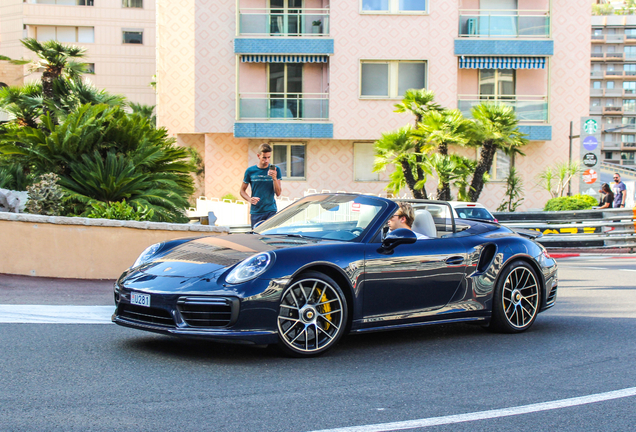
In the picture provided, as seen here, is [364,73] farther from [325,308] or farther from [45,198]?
[325,308]

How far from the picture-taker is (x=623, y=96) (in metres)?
108

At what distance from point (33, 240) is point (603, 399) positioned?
793 cm

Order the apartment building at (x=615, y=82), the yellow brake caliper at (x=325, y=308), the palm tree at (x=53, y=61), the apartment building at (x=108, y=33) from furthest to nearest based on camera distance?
the apartment building at (x=615, y=82)
the apartment building at (x=108, y=33)
the palm tree at (x=53, y=61)
the yellow brake caliper at (x=325, y=308)

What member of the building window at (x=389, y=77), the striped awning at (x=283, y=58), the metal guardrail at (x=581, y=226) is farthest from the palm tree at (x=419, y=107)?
the striped awning at (x=283, y=58)

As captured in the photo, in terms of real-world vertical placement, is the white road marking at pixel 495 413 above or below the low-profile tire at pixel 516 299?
below

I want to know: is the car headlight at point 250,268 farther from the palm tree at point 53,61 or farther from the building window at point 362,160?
the building window at point 362,160

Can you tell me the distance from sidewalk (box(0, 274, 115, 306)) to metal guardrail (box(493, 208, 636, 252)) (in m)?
12.5

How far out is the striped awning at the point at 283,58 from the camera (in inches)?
1118

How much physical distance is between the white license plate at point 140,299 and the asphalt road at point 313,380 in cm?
42

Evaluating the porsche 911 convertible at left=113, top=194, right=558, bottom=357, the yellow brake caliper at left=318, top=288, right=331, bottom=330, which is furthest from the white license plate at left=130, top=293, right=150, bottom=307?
the yellow brake caliper at left=318, top=288, right=331, bottom=330

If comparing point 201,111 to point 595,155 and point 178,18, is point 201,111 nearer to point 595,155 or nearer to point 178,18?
point 178,18

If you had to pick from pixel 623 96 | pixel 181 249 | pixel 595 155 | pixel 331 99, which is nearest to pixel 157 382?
pixel 181 249

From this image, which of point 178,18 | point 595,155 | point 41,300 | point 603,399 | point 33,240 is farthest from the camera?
point 178,18

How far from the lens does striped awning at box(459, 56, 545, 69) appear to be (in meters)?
28.6
